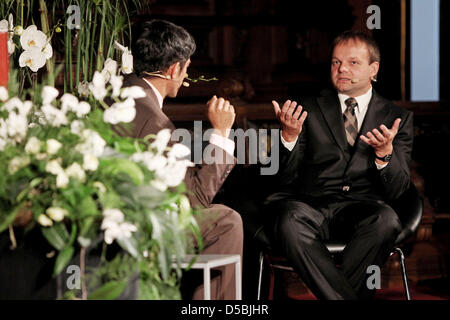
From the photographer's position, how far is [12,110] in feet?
6.24

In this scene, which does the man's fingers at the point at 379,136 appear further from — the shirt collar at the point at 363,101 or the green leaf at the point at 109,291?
the green leaf at the point at 109,291

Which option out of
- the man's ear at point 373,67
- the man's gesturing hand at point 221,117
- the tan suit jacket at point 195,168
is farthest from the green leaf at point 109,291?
the man's ear at point 373,67

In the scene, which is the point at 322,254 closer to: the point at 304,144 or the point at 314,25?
the point at 304,144

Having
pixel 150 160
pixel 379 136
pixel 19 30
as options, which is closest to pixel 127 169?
pixel 150 160

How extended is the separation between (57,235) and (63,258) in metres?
0.05

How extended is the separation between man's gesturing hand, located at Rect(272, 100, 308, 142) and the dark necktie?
0.91ft

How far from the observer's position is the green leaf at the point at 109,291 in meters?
1.78

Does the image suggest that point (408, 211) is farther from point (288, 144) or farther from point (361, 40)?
point (361, 40)

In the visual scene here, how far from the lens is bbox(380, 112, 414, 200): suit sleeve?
307 centimetres

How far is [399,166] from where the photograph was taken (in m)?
3.08

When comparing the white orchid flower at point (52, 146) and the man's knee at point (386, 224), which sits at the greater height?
the white orchid flower at point (52, 146)

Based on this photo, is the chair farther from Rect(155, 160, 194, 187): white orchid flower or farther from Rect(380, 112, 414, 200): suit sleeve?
Rect(155, 160, 194, 187): white orchid flower

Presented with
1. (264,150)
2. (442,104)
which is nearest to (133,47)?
(264,150)

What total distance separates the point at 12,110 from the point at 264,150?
227cm
